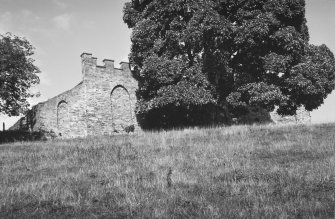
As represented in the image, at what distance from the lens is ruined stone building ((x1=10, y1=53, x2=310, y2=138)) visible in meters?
28.2

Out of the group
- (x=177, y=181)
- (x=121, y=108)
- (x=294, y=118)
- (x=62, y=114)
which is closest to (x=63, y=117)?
(x=62, y=114)

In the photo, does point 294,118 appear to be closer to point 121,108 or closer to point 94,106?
point 121,108

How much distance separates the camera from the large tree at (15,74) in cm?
2214

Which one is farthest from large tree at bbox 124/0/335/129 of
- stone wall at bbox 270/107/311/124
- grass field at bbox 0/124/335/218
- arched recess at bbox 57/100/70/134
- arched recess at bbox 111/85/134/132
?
stone wall at bbox 270/107/311/124

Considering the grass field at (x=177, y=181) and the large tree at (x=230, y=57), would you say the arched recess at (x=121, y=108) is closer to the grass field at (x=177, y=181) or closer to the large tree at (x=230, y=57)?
the large tree at (x=230, y=57)

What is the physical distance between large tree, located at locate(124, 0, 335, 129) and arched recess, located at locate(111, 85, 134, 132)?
325 cm

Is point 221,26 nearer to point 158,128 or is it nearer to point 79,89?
point 158,128

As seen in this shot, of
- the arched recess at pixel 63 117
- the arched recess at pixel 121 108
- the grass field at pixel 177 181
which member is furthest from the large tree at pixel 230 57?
the grass field at pixel 177 181

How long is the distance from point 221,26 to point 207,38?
1414 mm

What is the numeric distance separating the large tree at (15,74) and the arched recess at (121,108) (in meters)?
7.12

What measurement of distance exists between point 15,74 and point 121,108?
373 inches

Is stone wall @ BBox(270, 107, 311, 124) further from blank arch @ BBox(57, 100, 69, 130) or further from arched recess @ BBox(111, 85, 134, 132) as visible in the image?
blank arch @ BBox(57, 100, 69, 130)

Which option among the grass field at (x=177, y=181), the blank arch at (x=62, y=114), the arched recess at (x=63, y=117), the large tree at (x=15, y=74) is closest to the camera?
the grass field at (x=177, y=181)

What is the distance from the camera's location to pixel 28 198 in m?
8.12
